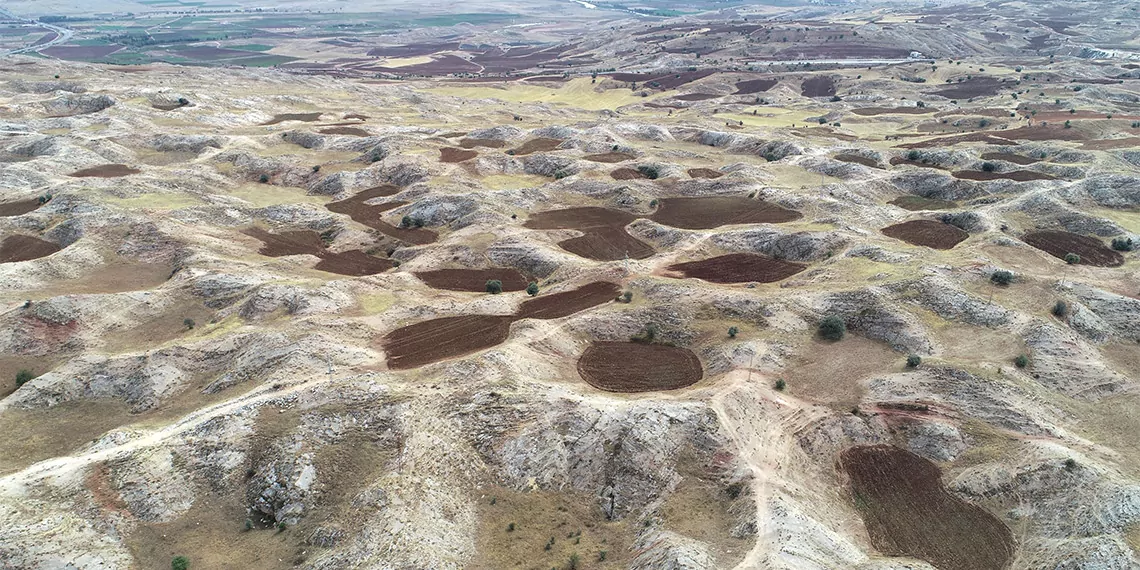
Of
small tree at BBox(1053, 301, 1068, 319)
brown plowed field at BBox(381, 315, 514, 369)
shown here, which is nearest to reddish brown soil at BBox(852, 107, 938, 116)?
small tree at BBox(1053, 301, 1068, 319)

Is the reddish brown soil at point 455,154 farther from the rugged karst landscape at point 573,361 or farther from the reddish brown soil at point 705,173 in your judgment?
the reddish brown soil at point 705,173

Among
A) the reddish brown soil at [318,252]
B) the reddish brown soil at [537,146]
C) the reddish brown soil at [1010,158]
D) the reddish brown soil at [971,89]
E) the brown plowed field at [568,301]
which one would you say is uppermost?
the reddish brown soil at [971,89]

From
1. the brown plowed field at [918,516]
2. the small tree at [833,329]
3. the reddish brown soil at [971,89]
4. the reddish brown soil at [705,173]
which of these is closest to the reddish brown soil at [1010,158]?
the reddish brown soil at [705,173]

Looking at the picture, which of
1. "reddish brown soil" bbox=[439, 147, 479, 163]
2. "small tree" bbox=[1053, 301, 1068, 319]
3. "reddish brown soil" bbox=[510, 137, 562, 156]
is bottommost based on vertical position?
"small tree" bbox=[1053, 301, 1068, 319]

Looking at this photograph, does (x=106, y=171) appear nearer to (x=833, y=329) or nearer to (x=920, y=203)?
(x=833, y=329)

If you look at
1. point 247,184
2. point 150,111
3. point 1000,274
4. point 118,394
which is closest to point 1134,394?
point 1000,274

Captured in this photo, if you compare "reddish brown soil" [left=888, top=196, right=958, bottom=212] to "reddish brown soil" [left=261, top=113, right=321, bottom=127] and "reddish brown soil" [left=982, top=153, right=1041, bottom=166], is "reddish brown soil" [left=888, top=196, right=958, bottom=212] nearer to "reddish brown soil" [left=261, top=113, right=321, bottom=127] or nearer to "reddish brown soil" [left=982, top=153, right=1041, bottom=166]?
"reddish brown soil" [left=982, top=153, right=1041, bottom=166]
